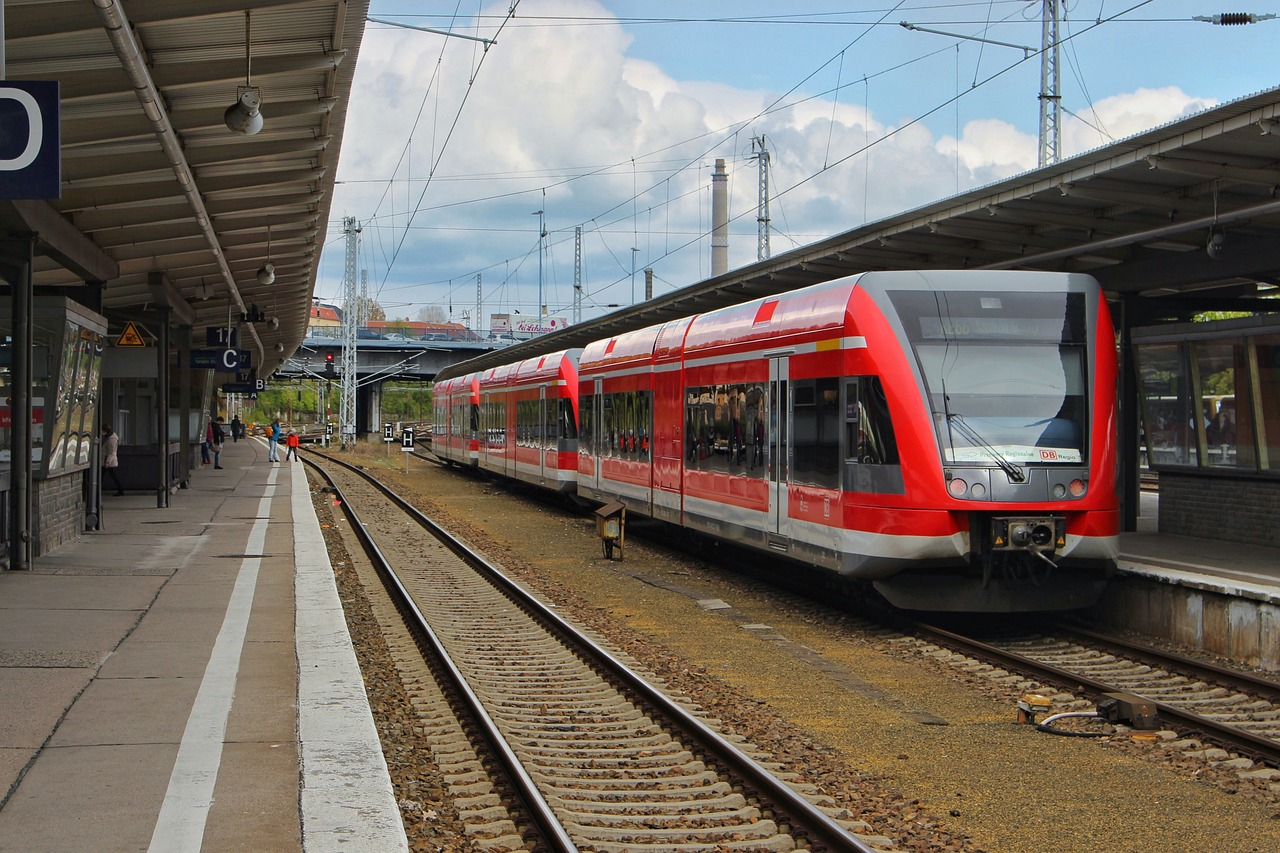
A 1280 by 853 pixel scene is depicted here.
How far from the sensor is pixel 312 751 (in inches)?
257

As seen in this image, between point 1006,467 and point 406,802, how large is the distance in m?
6.02

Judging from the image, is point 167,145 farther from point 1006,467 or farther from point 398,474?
point 398,474

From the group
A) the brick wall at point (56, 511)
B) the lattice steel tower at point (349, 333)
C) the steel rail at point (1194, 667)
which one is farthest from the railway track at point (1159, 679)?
the lattice steel tower at point (349, 333)

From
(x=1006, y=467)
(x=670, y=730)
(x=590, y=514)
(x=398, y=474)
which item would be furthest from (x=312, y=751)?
(x=398, y=474)

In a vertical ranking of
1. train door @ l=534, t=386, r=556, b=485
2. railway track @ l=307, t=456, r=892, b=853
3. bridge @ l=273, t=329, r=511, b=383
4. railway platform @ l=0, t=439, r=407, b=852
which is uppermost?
bridge @ l=273, t=329, r=511, b=383

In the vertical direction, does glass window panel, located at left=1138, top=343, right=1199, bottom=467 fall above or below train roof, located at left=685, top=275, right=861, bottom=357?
below

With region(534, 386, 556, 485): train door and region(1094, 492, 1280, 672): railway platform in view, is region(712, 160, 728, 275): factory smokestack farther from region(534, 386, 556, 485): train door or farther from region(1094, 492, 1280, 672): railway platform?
region(1094, 492, 1280, 672): railway platform

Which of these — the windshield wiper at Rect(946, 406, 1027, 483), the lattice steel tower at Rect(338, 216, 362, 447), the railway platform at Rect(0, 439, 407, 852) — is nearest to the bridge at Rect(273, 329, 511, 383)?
the lattice steel tower at Rect(338, 216, 362, 447)

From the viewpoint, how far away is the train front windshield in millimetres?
10523

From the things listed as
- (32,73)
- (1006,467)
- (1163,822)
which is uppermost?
(32,73)

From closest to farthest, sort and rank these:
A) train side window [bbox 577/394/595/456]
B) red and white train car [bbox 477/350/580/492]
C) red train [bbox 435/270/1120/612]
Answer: red train [bbox 435/270/1120/612], train side window [bbox 577/394/595/456], red and white train car [bbox 477/350/580/492]

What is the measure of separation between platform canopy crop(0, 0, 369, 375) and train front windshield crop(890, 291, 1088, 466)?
5287 millimetres

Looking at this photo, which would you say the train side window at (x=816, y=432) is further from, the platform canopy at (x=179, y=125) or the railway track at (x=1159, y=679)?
the platform canopy at (x=179, y=125)

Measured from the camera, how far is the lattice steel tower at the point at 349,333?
2315 inches
